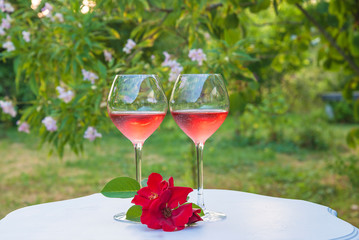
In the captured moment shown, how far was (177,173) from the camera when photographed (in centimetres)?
652

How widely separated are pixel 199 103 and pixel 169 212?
316 millimetres

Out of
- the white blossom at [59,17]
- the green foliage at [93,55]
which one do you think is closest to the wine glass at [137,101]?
the green foliage at [93,55]

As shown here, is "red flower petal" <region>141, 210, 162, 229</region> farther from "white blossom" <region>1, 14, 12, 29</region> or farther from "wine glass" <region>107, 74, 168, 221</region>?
"white blossom" <region>1, 14, 12, 29</region>

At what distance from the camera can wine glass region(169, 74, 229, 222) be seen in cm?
136

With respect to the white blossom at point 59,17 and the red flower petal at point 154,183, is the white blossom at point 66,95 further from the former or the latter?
the red flower petal at point 154,183

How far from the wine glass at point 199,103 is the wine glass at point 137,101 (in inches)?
1.9

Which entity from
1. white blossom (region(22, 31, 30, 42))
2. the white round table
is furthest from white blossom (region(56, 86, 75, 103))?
the white round table

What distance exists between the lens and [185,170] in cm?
654

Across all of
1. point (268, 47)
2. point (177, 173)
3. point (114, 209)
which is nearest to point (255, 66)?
point (268, 47)

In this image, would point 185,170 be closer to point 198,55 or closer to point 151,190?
point 198,55

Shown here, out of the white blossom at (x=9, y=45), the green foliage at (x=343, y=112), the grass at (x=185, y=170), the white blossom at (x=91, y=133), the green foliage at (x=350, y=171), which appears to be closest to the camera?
the white blossom at (x=91, y=133)

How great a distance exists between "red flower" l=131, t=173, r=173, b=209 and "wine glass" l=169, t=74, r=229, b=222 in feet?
0.50

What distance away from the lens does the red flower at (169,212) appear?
1244 mm

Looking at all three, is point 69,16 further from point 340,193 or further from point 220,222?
point 340,193
